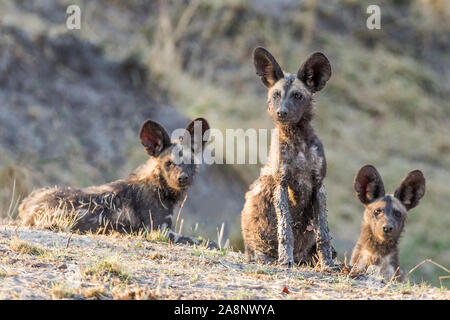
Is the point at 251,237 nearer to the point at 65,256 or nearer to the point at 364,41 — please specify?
the point at 65,256

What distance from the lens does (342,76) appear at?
21.7m

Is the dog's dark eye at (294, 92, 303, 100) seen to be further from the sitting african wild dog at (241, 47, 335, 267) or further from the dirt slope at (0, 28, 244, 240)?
the dirt slope at (0, 28, 244, 240)

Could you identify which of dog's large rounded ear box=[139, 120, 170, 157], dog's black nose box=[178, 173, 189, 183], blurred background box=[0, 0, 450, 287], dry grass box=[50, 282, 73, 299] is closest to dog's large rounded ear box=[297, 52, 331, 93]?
dog's black nose box=[178, 173, 189, 183]

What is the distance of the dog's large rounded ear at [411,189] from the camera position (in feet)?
31.6

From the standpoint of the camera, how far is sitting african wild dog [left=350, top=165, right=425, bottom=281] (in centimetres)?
943

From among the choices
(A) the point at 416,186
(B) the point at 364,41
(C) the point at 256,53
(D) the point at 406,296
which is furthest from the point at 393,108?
(D) the point at 406,296

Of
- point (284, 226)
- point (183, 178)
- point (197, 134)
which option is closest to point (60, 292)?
point (284, 226)

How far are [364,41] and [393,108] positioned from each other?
9.72 ft

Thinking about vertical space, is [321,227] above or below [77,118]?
below

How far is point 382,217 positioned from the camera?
9.47 meters

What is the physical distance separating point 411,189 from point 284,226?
3128mm

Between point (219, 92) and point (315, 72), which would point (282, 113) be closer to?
point (315, 72)

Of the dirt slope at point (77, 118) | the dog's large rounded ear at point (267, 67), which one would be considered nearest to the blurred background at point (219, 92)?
the dirt slope at point (77, 118)

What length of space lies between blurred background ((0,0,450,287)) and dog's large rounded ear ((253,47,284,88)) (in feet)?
20.6
